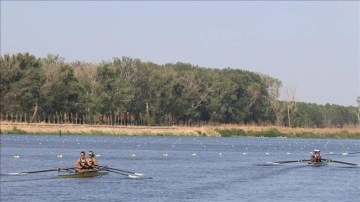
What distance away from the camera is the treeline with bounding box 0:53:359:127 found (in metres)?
120

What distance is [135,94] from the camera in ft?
443

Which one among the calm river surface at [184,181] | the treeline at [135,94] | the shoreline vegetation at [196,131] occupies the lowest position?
the calm river surface at [184,181]

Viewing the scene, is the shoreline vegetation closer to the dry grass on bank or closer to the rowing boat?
the dry grass on bank

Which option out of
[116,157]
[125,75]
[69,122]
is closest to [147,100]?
[125,75]

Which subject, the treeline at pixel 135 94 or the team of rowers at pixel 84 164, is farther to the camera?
the treeline at pixel 135 94

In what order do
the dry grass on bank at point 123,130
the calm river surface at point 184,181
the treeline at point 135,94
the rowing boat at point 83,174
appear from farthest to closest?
the treeline at point 135,94
the dry grass on bank at point 123,130
the rowing boat at point 83,174
the calm river surface at point 184,181

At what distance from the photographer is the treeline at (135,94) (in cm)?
11988

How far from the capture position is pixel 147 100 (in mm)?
138375

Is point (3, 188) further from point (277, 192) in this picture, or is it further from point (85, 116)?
point (85, 116)

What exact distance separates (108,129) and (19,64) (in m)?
A: 17.5

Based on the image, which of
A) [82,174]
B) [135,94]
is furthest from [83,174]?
[135,94]

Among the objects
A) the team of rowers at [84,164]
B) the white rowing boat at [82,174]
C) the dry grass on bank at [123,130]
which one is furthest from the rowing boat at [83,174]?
the dry grass on bank at [123,130]

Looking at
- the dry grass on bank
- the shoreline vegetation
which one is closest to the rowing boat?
the dry grass on bank

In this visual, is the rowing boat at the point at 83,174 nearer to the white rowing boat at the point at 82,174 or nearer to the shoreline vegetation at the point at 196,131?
the white rowing boat at the point at 82,174
